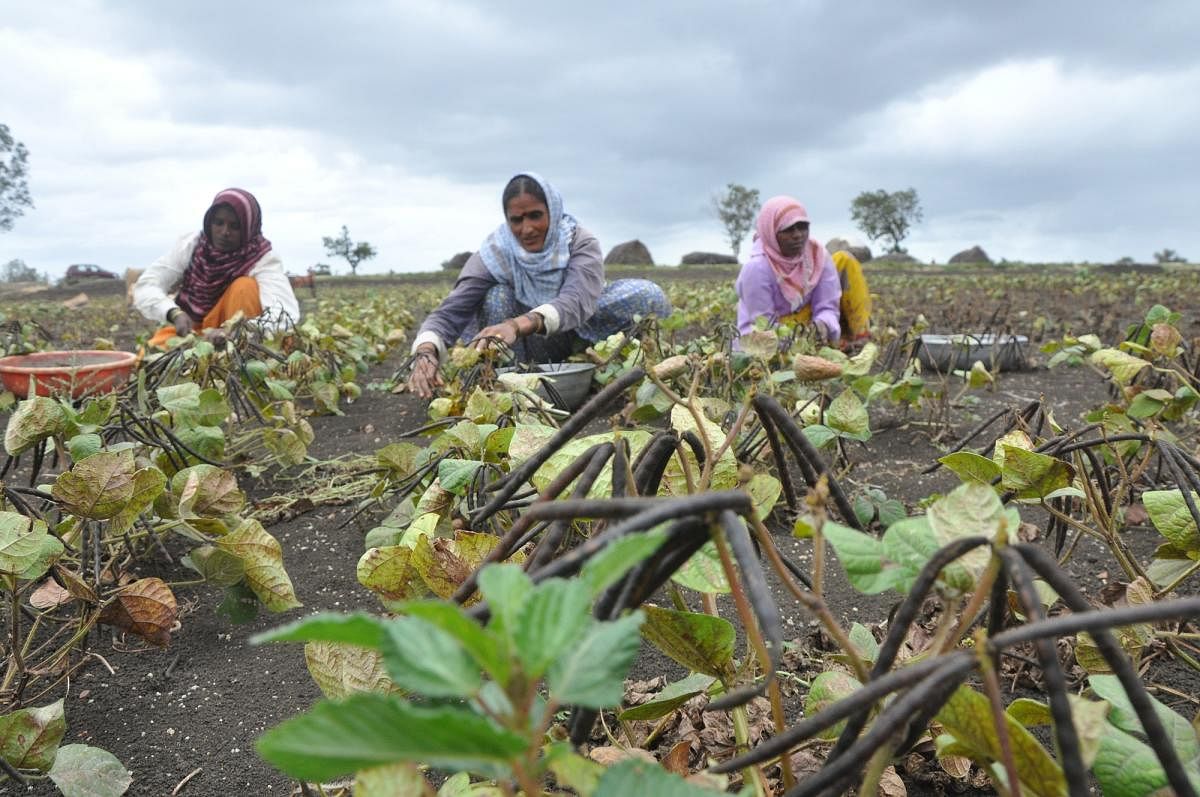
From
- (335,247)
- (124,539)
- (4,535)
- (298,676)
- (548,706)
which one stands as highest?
(335,247)

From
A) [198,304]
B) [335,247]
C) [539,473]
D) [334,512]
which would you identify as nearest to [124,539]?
[334,512]

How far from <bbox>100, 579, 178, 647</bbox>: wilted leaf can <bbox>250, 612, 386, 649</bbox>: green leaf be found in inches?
33.3

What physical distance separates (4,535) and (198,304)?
365cm

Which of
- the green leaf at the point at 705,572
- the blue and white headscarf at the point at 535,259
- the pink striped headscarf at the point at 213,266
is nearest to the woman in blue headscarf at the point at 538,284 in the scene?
the blue and white headscarf at the point at 535,259

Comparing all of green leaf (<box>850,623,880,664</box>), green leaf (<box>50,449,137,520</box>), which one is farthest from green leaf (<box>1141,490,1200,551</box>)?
green leaf (<box>50,449,137,520</box>)

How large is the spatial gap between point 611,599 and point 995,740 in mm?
205

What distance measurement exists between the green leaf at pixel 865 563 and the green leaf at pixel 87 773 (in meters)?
0.80

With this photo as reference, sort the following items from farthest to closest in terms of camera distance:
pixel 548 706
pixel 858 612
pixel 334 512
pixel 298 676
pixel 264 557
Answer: pixel 334 512 < pixel 858 612 < pixel 298 676 < pixel 264 557 < pixel 548 706

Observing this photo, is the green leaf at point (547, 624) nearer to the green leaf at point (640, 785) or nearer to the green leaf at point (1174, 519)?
the green leaf at point (640, 785)

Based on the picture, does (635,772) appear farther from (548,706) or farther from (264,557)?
(264,557)

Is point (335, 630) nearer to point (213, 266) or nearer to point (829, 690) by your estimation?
point (829, 690)

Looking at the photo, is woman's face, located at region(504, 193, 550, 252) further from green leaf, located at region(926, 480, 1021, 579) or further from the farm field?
green leaf, located at region(926, 480, 1021, 579)

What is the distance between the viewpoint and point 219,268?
407 cm

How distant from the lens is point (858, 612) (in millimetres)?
1258
